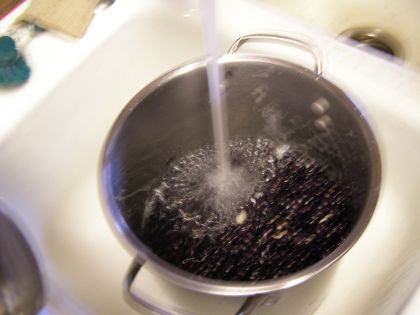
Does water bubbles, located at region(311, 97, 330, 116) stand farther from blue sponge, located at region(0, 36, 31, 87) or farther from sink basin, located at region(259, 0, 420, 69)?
blue sponge, located at region(0, 36, 31, 87)

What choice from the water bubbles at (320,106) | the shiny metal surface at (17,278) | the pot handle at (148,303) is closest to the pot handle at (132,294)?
the pot handle at (148,303)

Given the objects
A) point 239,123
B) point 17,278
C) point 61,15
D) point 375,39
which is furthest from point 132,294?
point 375,39

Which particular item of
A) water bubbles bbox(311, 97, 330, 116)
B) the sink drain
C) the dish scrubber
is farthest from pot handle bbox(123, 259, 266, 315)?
the sink drain

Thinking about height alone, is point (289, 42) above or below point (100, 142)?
above

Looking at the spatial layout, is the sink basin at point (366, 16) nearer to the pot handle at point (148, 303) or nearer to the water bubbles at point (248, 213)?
the water bubbles at point (248, 213)

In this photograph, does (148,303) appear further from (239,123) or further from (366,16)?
(366,16)

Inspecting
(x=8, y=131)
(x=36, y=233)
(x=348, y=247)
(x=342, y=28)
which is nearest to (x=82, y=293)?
(x=36, y=233)

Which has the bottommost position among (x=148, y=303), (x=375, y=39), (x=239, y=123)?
(x=148, y=303)
